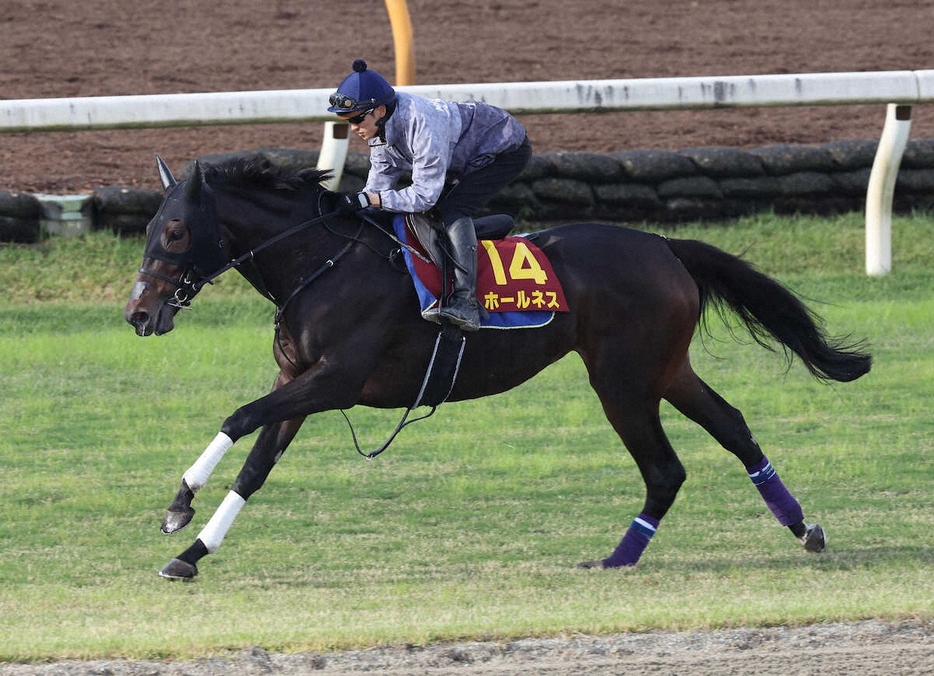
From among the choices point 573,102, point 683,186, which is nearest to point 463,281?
point 573,102

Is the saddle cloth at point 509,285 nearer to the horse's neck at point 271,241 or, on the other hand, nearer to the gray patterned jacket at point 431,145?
the gray patterned jacket at point 431,145

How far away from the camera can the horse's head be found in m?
6.31

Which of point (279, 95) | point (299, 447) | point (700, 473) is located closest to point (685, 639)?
point (700, 473)

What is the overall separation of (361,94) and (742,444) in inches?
90.3

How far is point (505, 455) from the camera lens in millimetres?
8750

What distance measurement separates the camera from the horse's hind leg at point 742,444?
6.84 metres

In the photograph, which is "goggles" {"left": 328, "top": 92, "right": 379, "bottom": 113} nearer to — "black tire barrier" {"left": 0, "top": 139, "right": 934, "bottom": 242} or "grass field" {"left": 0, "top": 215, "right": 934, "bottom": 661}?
"grass field" {"left": 0, "top": 215, "right": 934, "bottom": 661}

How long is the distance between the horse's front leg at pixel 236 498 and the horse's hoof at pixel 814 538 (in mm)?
2278

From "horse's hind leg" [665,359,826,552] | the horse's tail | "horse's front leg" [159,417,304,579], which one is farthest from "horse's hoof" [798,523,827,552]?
"horse's front leg" [159,417,304,579]

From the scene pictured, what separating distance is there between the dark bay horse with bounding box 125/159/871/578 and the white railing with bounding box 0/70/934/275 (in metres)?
3.87

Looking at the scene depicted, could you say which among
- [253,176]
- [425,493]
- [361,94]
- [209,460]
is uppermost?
[361,94]

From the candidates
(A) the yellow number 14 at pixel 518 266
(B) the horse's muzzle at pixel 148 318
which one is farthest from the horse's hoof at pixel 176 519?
(A) the yellow number 14 at pixel 518 266

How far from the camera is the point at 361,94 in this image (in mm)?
6309

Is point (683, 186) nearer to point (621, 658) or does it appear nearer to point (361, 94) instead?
point (361, 94)
